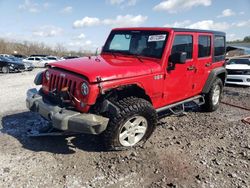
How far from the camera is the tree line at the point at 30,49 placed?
54969 millimetres

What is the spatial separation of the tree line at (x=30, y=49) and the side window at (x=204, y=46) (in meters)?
48.8

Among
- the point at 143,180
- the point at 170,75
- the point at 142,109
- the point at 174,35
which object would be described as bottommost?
the point at 143,180

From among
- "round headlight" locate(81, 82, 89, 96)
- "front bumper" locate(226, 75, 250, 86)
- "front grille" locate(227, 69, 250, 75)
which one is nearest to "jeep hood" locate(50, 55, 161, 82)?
"round headlight" locate(81, 82, 89, 96)

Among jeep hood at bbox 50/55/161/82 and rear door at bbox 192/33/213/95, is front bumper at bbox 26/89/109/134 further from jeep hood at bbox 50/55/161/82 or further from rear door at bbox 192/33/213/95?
rear door at bbox 192/33/213/95

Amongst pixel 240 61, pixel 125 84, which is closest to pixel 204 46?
pixel 125 84

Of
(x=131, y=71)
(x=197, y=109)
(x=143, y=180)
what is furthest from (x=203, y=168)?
(x=197, y=109)

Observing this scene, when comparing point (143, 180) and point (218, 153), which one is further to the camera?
point (218, 153)

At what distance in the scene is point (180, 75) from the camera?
5.26 m

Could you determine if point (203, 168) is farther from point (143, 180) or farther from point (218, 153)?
point (143, 180)

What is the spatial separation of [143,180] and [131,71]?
166 cm

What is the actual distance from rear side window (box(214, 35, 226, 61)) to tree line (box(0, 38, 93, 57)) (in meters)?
48.2

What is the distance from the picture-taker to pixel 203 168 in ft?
12.9

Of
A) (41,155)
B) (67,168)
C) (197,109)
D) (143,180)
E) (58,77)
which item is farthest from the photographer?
(197,109)

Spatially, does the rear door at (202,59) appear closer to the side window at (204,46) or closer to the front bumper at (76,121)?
the side window at (204,46)
